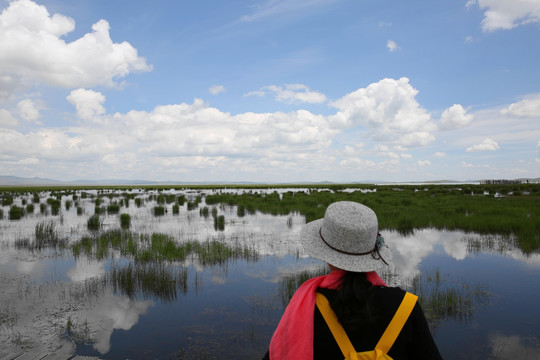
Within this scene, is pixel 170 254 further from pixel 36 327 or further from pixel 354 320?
pixel 354 320

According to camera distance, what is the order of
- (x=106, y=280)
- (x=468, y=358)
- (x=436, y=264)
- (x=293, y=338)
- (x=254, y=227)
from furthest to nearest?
(x=254, y=227) → (x=436, y=264) → (x=106, y=280) → (x=468, y=358) → (x=293, y=338)

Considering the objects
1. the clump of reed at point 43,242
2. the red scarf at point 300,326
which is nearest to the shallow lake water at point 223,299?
the clump of reed at point 43,242

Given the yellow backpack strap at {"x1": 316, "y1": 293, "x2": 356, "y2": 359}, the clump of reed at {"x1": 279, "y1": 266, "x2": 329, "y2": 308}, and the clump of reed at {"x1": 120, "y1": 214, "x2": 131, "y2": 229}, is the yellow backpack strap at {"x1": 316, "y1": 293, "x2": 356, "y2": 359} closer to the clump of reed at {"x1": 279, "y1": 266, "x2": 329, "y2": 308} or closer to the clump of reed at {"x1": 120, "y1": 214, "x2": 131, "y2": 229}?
the clump of reed at {"x1": 279, "y1": 266, "x2": 329, "y2": 308}

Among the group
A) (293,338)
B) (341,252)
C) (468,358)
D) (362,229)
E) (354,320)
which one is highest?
(362,229)

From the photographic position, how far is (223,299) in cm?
771

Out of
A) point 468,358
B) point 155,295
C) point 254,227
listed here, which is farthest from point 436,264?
point 254,227

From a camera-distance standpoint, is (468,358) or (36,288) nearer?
(468,358)

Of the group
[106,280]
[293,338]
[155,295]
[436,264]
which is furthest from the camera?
[436,264]

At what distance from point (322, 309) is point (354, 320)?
0.15 meters

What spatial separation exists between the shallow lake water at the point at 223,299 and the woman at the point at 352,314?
14.3 ft

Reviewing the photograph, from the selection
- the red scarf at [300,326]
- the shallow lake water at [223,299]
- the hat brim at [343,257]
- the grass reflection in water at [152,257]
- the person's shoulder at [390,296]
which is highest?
the hat brim at [343,257]

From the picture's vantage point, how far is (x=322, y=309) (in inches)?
61.9

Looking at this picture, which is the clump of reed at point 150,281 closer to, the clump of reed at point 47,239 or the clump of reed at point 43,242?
the clump of reed at point 43,242

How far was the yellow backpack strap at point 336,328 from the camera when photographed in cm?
157
